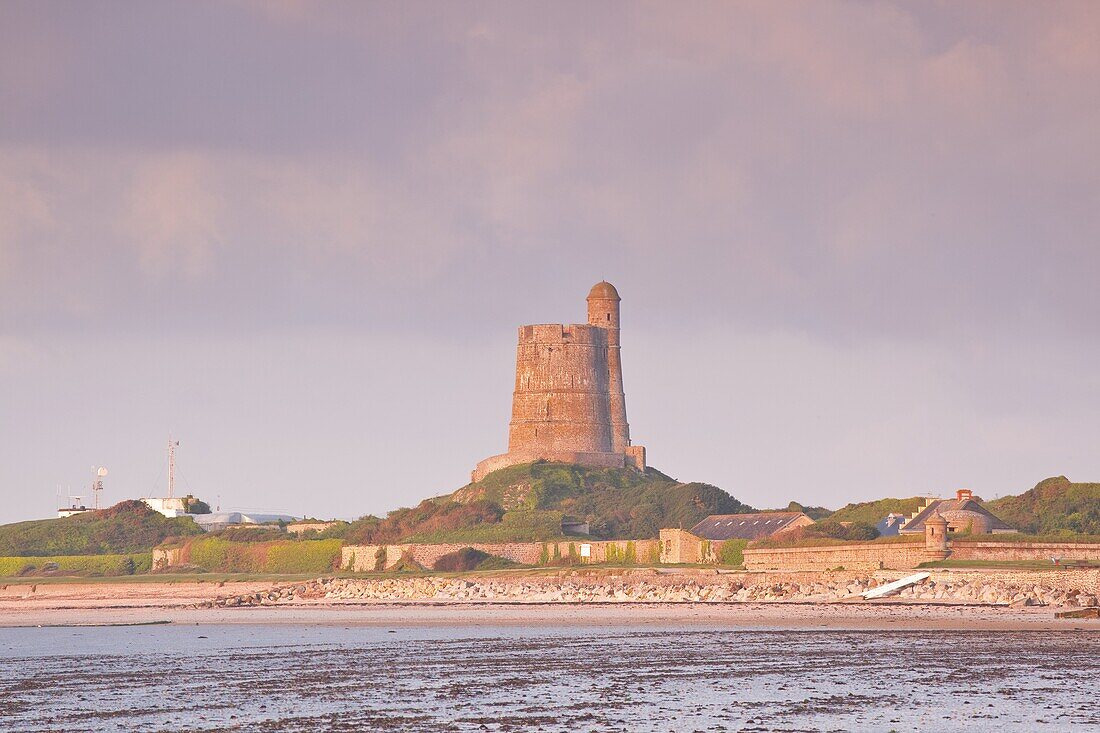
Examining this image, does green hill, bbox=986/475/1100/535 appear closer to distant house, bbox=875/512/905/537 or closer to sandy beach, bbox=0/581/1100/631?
distant house, bbox=875/512/905/537

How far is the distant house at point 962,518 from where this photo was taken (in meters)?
57.6

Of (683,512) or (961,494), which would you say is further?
(683,512)

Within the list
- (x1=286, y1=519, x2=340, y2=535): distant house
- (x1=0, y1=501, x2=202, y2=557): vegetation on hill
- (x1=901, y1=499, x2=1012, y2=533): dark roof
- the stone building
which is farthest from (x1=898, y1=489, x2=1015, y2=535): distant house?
(x1=0, y1=501, x2=202, y2=557): vegetation on hill

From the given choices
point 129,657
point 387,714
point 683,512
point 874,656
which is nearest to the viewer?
point 387,714

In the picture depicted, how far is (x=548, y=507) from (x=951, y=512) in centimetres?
2863

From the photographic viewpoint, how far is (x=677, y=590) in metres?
53.7

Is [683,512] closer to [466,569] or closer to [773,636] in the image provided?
[466,569]

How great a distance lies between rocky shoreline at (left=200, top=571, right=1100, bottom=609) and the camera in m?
45.8

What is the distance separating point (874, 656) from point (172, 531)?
230ft

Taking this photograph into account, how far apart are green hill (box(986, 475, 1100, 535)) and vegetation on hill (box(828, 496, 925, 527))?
3.47 m

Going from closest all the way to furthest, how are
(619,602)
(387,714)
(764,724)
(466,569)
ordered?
1. (764,724)
2. (387,714)
3. (619,602)
4. (466,569)

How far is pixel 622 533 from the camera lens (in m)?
76.9

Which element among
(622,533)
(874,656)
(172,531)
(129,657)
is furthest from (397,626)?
(172,531)

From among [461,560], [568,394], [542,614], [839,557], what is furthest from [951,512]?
[568,394]
